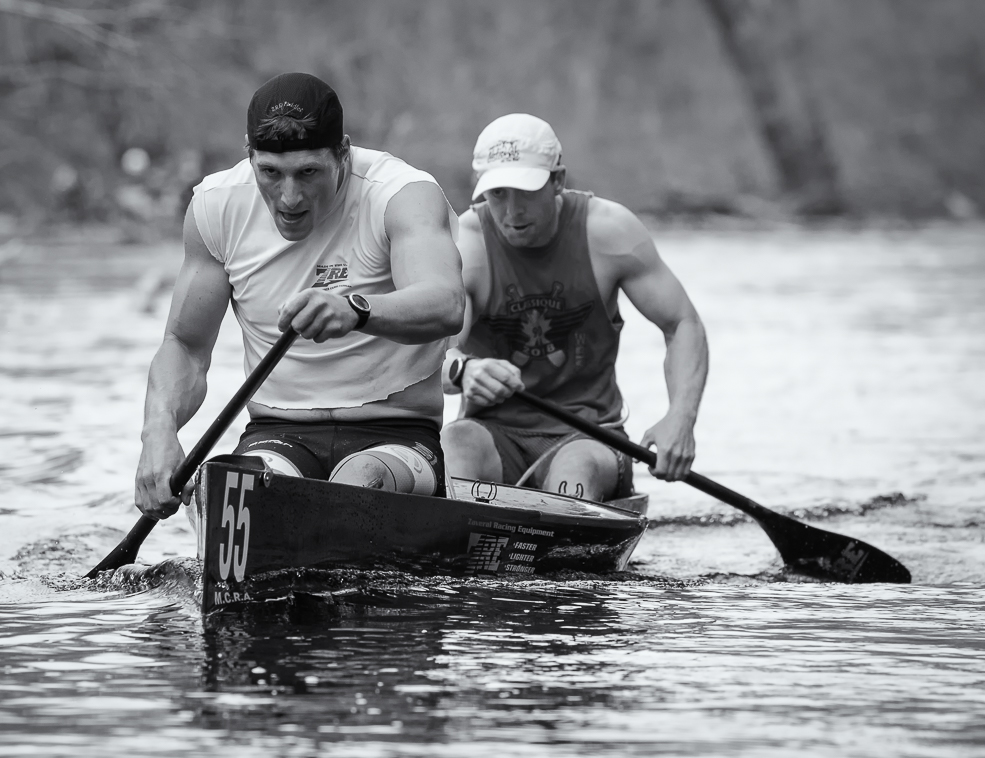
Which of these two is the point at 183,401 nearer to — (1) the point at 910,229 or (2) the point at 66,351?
(2) the point at 66,351

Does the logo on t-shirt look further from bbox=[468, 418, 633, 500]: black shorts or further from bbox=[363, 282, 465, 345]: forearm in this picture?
bbox=[468, 418, 633, 500]: black shorts

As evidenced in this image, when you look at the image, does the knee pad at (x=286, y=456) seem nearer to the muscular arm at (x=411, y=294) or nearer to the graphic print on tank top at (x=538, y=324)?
the muscular arm at (x=411, y=294)

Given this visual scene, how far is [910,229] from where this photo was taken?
32.7 meters

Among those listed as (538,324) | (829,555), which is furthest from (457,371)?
(829,555)

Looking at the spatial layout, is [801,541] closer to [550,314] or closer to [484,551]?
[550,314]

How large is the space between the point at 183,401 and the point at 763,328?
11154 millimetres

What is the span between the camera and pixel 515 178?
17.5 ft

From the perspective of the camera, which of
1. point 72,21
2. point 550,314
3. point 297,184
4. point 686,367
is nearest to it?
point 297,184

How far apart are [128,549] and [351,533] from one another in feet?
2.98

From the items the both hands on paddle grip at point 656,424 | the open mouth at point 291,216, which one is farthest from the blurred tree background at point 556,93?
the open mouth at point 291,216

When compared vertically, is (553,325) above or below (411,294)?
above

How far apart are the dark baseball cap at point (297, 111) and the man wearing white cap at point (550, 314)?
119cm

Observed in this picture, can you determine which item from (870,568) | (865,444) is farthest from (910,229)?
(870,568)

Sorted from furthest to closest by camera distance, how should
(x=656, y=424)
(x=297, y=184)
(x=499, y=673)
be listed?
(x=656, y=424)
(x=297, y=184)
(x=499, y=673)
